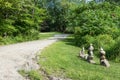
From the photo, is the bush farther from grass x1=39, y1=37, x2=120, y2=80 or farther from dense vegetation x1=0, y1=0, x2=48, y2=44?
dense vegetation x1=0, y1=0, x2=48, y2=44

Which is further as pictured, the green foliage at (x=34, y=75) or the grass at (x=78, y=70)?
A: the grass at (x=78, y=70)

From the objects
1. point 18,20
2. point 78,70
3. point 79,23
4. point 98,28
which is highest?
point 18,20

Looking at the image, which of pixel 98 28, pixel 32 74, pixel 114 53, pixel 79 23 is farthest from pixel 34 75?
pixel 79 23

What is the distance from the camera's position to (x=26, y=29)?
27.7 meters

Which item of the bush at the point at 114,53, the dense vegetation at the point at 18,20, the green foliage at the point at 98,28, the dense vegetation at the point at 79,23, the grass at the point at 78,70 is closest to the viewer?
the grass at the point at 78,70

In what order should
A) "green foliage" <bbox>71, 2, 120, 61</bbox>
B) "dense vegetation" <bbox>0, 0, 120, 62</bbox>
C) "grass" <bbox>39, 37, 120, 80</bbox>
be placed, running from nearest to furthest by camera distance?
"grass" <bbox>39, 37, 120, 80</bbox> → "green foliage" <bbox>71, 2, 120, 61</bbox> → "dense vegetation" <bbox>0, 0, 120, 62</bbox>

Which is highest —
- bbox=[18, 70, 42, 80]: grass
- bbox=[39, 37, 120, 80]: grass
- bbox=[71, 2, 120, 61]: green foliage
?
bbox=[71, 2, 120, 61]: green foliage

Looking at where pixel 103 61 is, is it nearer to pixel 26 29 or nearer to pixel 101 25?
pixel 101 25

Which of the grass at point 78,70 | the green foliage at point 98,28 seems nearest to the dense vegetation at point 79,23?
the green foliage at point 98,28

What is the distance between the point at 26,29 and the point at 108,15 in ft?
31.4

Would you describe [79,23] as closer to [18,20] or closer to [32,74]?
[18,20]

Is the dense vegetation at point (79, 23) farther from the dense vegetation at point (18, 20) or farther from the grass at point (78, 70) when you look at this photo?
the grass at point (78, 70)

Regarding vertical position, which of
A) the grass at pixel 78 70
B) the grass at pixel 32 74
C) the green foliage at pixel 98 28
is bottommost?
the grass at pixel 78 70

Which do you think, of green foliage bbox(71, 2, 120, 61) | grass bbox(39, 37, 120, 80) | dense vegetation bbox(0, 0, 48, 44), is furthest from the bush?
dense vegetation bbox(0, 0, 48, 44)
